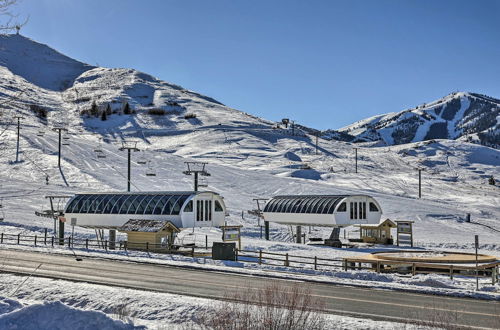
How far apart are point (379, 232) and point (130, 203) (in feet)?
89.7

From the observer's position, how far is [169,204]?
4850 centimetres

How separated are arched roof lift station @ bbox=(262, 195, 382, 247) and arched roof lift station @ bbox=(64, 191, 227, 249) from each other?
37.2 feet

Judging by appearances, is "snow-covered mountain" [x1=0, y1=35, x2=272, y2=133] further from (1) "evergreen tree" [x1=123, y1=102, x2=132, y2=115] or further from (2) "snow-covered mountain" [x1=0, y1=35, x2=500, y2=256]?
(1) "evergreen tree" [x1=123, y1=102, x2=132, y2=115]

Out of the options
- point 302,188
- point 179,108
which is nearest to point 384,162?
point 302,188

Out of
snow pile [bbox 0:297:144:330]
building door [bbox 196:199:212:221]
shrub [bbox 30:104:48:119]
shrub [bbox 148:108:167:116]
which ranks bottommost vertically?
snow pile [bbox 0:297:144:330]

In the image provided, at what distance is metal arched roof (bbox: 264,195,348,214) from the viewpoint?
189 ft

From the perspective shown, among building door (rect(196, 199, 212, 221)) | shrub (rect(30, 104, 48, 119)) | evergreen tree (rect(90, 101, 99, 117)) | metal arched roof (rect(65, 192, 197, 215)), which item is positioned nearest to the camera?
metal arched roof (rect(65, 192, 197, 215))

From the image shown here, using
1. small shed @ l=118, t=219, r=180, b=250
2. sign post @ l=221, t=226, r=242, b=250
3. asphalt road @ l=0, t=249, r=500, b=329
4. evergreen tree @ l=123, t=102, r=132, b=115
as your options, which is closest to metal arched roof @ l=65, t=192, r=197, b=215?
small shed @ l=118, t=219, r=180, b=250

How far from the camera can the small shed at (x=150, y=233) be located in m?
44.5

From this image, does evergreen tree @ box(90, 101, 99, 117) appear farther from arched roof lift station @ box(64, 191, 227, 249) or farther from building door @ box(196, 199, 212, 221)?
building door @ box(196, 199, 212, 221)

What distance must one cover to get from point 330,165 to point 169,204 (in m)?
77.3

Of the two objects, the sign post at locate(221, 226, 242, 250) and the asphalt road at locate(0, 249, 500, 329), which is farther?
the sign post at locate(221, 226, 242, 250)

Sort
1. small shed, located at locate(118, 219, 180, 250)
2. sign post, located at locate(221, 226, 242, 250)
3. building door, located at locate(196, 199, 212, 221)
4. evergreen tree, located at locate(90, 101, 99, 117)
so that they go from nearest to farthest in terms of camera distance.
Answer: sign post, located at locate(221, 226, 242, 250) < small shed, located at locate(118, 219, 180, 250) < building door, located at locate(196, 199, 212, 221) < evergreen tree, located at locate(90, 101, 99, 117)

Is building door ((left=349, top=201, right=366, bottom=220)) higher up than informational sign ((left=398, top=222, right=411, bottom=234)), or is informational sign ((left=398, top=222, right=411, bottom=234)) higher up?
building door ((left=349, top=201, right=366, bottom=220))
